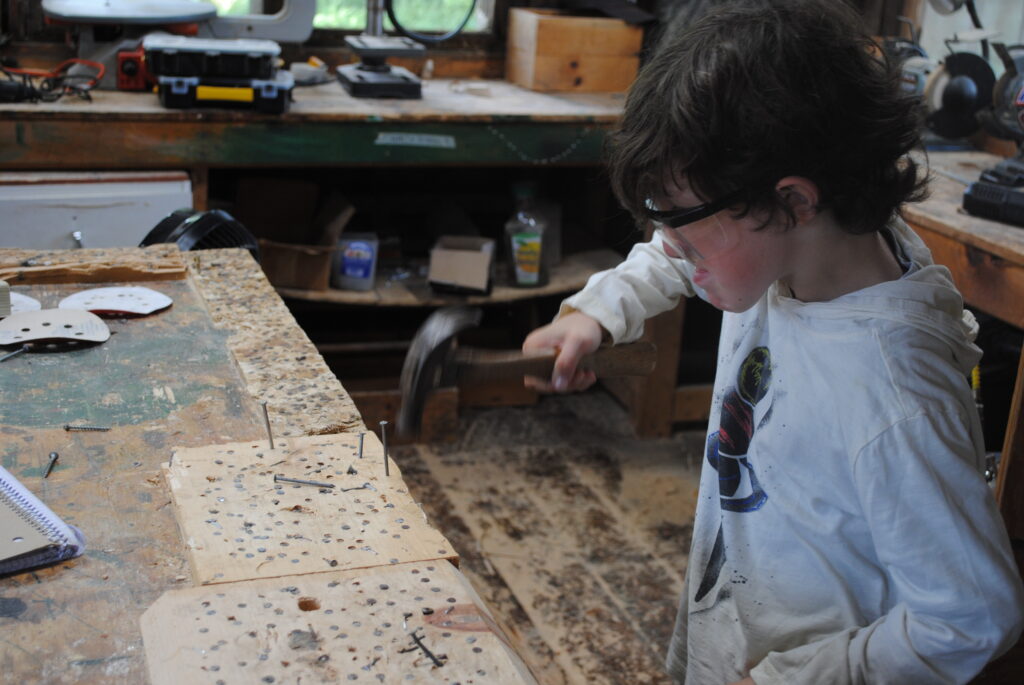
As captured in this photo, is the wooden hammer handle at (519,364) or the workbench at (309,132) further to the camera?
the workbench at (309,132)

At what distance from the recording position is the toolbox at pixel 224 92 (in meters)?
2.56

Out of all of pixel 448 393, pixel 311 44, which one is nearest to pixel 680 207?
pixel 448 393

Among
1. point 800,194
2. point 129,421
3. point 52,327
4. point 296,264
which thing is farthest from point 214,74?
point 800,194

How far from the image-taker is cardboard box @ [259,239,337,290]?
2906 millimetres

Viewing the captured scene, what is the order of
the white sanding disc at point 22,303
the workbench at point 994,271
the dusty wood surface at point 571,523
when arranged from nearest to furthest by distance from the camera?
the white sanding disc at point 22,303 → the workbench at point 994,271 → the dusty wood surface at point 571,523

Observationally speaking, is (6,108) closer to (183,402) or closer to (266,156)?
(266,156)

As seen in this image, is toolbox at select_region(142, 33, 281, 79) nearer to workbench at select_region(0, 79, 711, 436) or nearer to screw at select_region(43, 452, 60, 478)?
workbench at select_region(0, 79, 711, 436)

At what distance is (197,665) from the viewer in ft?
2.67

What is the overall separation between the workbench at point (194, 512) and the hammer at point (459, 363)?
0.08 m

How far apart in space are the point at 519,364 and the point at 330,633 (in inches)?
17.8

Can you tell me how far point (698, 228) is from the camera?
1.03 metres

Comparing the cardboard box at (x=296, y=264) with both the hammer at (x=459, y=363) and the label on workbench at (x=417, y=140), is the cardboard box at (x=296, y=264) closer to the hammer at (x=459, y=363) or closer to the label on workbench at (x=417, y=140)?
the label on workbench at (x=417, y=140)

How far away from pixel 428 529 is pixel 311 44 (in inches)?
103

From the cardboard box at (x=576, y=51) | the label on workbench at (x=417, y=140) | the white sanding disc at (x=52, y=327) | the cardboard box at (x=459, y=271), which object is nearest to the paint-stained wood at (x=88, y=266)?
the white sanding disc at (x=52, y=327)
